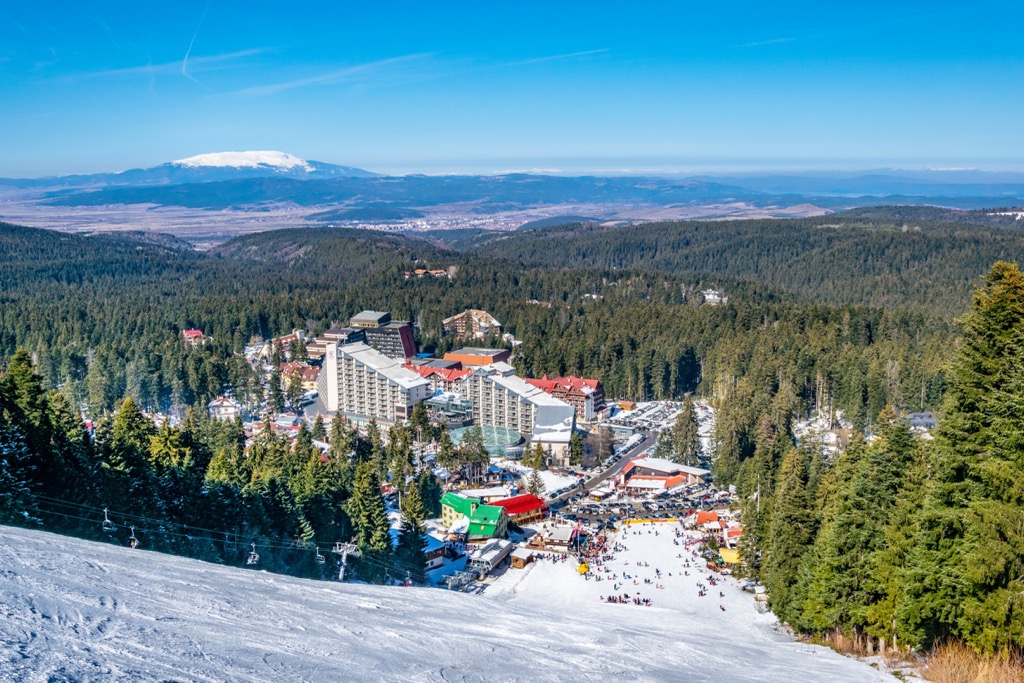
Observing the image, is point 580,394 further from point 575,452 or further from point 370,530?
point 370,530

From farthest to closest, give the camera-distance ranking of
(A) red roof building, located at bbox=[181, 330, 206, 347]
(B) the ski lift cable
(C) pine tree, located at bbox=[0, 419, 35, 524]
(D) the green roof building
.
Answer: (A) red roof building, located at bbox=[181, 330, 206, 347] → (D) the green roof building → (B) the ski lift cable → (C) pine tree, located at bbox=[0, 419, 35, 524]

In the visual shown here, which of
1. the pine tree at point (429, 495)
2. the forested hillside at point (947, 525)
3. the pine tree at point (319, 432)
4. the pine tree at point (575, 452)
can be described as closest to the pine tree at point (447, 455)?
the pine tree at point (429, 495)

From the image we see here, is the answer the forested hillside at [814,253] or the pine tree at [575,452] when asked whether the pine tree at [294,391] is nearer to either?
the pine tree at [575,452]

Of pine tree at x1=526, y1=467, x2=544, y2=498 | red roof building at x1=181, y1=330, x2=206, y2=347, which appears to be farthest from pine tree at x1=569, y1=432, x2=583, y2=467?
red roof building at x1=181, y1=330, x2=206, y2=347

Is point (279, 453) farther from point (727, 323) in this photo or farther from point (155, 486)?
point (727, 323)

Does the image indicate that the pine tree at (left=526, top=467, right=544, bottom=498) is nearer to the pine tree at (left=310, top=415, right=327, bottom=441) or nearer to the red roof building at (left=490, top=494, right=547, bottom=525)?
the red roof building at (left=490, top=494, right=547, bottom=525)
